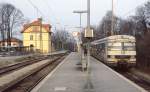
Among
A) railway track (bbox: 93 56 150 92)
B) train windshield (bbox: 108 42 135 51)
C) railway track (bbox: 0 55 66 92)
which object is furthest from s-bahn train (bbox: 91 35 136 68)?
railway track (bbox: 0 55 66 92)

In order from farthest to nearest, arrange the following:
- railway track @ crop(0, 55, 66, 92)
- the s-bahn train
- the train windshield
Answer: the train windshield, the s-bahn train, railway track @ crop(0, 55, 66, 92)

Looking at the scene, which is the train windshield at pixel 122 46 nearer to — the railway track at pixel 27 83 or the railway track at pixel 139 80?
the railway track at pixel 139 80

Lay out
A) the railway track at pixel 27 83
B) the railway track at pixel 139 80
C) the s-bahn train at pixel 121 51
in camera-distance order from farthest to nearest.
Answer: the s-bahn train at pixel 121 51 < the railway track at pixel 139 80 < the railway track at pixel 27 83

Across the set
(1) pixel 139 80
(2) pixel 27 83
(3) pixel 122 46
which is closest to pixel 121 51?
(3) pixel 122 46

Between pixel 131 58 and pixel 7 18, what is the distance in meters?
77.9

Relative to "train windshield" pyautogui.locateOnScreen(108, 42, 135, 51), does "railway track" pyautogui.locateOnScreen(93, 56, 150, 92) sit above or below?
below

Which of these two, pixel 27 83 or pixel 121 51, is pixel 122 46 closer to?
pixel 121 51

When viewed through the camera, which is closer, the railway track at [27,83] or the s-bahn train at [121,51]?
the railway track at [27,83]

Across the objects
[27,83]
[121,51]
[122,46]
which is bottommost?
[27,83]

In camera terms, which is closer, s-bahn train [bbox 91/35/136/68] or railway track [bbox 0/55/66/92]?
railway track [bbox 0/55/66/92]

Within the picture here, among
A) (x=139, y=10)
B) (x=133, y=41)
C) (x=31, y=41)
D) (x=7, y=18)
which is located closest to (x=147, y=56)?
(x=133, y=41)

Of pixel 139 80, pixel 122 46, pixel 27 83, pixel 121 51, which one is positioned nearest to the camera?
pixel 27 83

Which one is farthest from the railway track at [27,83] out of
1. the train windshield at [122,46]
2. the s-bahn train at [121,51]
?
the train windshield at [122,46]

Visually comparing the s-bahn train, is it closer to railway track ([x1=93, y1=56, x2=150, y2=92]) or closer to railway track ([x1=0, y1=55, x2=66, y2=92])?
railway track ([x1=93, y1=56, x2=150, y2=92])
